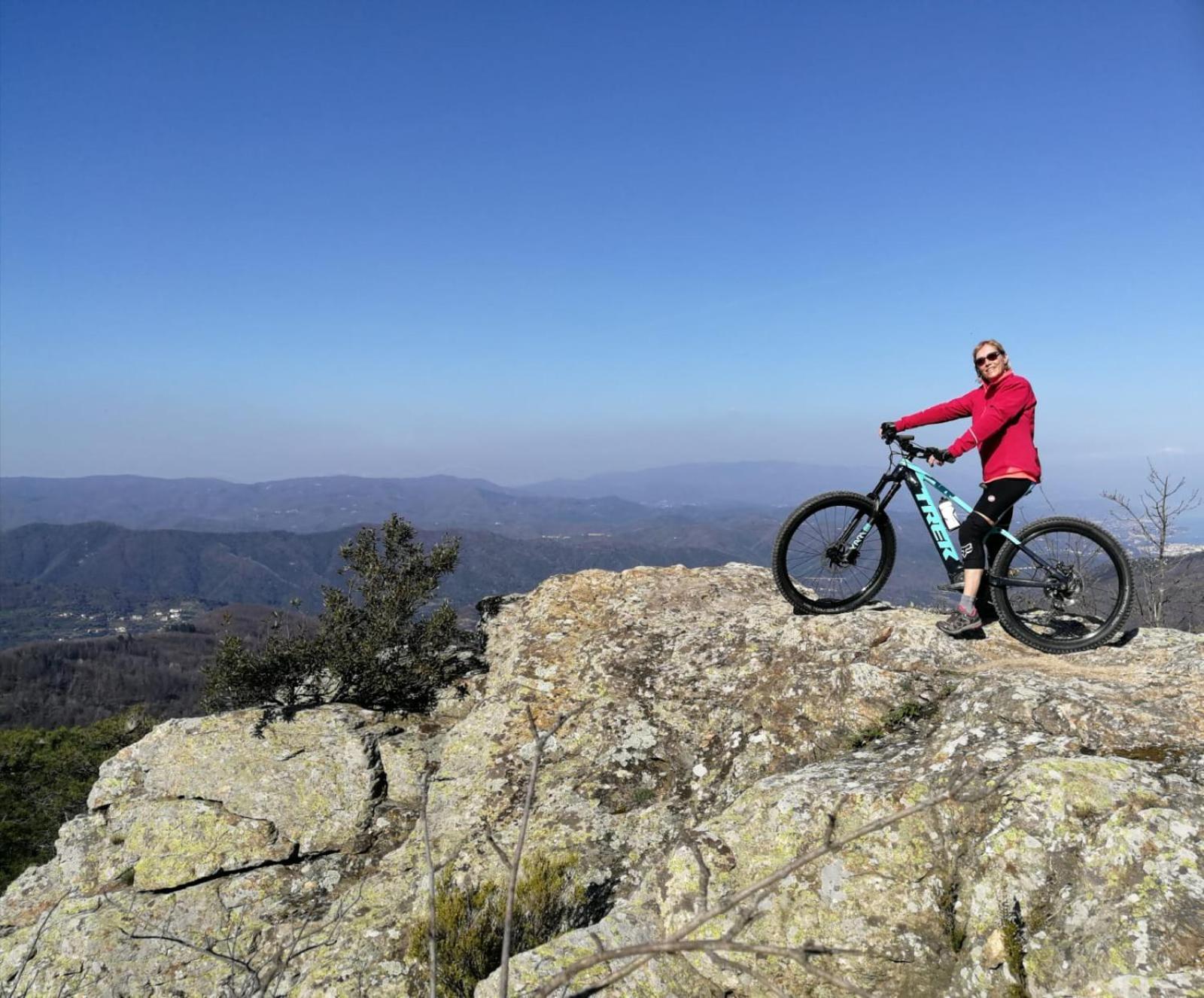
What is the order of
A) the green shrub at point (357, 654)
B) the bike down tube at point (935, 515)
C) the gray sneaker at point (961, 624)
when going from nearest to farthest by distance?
the gray sneaker at point (961, 624) < the bike down tube at point (935, 515) < the green shrub at point (357, 654)

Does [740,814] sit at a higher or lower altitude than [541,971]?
higher

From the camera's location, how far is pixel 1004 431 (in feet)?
25.6

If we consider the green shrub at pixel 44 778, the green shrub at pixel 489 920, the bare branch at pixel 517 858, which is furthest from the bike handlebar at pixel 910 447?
the green shrub at pixel 44 778

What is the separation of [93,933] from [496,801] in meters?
4.01

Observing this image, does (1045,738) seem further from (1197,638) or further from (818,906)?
(1197,638)

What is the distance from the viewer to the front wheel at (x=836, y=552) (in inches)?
341

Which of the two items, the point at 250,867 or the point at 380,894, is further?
the point at 250,867

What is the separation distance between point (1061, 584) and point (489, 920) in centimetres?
733

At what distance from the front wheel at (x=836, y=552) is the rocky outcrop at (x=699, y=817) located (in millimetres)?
700

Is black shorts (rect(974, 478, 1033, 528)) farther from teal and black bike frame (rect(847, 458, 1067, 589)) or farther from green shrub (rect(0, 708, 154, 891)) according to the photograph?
green shrub (rect(0, 708, 154, 891))

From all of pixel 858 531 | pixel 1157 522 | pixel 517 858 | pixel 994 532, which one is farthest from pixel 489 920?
pixel 1157 522

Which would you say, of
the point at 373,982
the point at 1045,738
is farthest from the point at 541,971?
the point at 1045,738

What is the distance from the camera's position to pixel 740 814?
18.0ft

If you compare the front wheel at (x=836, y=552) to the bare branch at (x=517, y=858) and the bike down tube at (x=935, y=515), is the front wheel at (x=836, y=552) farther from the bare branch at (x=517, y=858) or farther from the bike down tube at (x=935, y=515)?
the bare branch at (x=517, y=858)
